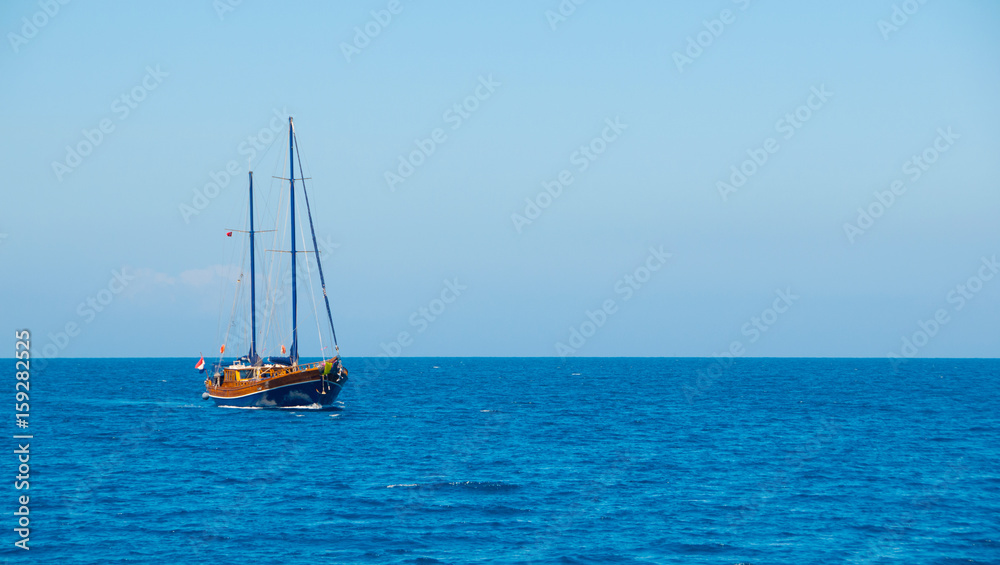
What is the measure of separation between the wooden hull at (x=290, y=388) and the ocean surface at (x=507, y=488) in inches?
52.0

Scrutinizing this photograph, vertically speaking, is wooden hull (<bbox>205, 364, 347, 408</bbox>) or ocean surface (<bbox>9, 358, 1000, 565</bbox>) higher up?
wooden hull (<bbox>205, 364, 347, 408</bbox>)

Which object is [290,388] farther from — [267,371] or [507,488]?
[507,488]

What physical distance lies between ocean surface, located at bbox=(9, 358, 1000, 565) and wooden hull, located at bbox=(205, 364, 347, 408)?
4.34 feet

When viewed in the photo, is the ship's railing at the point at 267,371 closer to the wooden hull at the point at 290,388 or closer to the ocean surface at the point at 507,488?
the wooden hull at the point at 290,388

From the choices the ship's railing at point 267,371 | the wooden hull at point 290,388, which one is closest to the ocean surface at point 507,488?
the wooden hull at point 290,388

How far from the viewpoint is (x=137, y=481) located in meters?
41.7

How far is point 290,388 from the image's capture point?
6888cm

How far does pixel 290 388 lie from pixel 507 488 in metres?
33.4

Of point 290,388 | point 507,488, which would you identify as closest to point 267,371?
point 290,388

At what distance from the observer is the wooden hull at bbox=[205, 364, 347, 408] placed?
68562 millimetres

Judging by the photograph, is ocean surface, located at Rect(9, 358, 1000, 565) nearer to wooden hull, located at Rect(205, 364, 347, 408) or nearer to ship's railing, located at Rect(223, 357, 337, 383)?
wooden hull, located at Rect(205, 364, 347, 408)

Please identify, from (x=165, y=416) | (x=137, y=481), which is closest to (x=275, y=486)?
(x=137, y=481)

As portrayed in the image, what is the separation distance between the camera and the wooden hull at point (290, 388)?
68.6 m

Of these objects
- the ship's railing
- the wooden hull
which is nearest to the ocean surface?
the wooden hull
